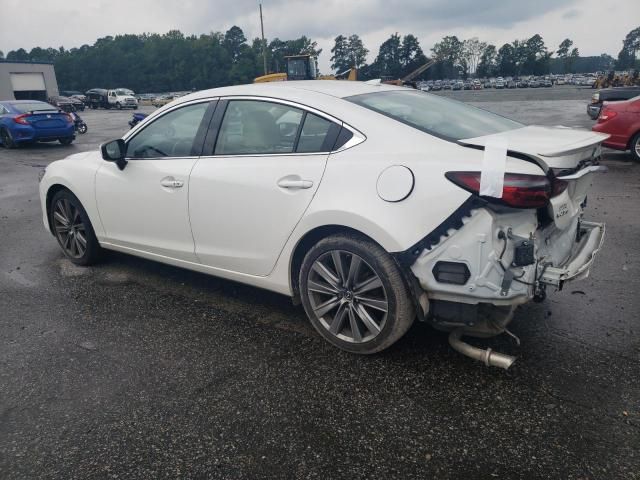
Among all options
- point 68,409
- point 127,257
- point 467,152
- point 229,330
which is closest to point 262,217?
point 229,330

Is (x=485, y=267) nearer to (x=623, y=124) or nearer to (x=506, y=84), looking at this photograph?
(x=623, y=124)

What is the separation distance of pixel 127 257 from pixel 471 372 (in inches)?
144

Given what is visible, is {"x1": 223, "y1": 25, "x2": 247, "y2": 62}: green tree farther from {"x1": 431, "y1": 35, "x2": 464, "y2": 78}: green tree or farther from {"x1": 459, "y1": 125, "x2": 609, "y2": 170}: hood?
{"x1": 459, "y1": 125, "x2": 609, "y2": 170}: hood

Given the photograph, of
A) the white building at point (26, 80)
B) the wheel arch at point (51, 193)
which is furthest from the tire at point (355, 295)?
the white building at point (26, 80)

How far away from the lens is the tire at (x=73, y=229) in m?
4.78

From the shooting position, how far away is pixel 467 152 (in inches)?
109

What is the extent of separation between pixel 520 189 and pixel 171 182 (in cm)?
245

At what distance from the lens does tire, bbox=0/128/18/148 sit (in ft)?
50.7

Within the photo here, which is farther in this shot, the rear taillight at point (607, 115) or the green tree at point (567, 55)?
the green tree at point (567, 55)

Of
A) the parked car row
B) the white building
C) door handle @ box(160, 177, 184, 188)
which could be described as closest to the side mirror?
door handle @ box(160, 177, 184, 188)

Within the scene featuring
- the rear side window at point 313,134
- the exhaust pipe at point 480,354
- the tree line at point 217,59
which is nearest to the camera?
the exhaust pipe at point 480,354

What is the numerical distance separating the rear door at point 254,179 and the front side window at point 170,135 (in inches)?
8.5

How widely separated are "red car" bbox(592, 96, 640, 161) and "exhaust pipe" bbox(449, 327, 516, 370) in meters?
8.28

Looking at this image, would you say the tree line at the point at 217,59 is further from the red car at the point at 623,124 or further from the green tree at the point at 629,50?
the red car at the point at 623,124
